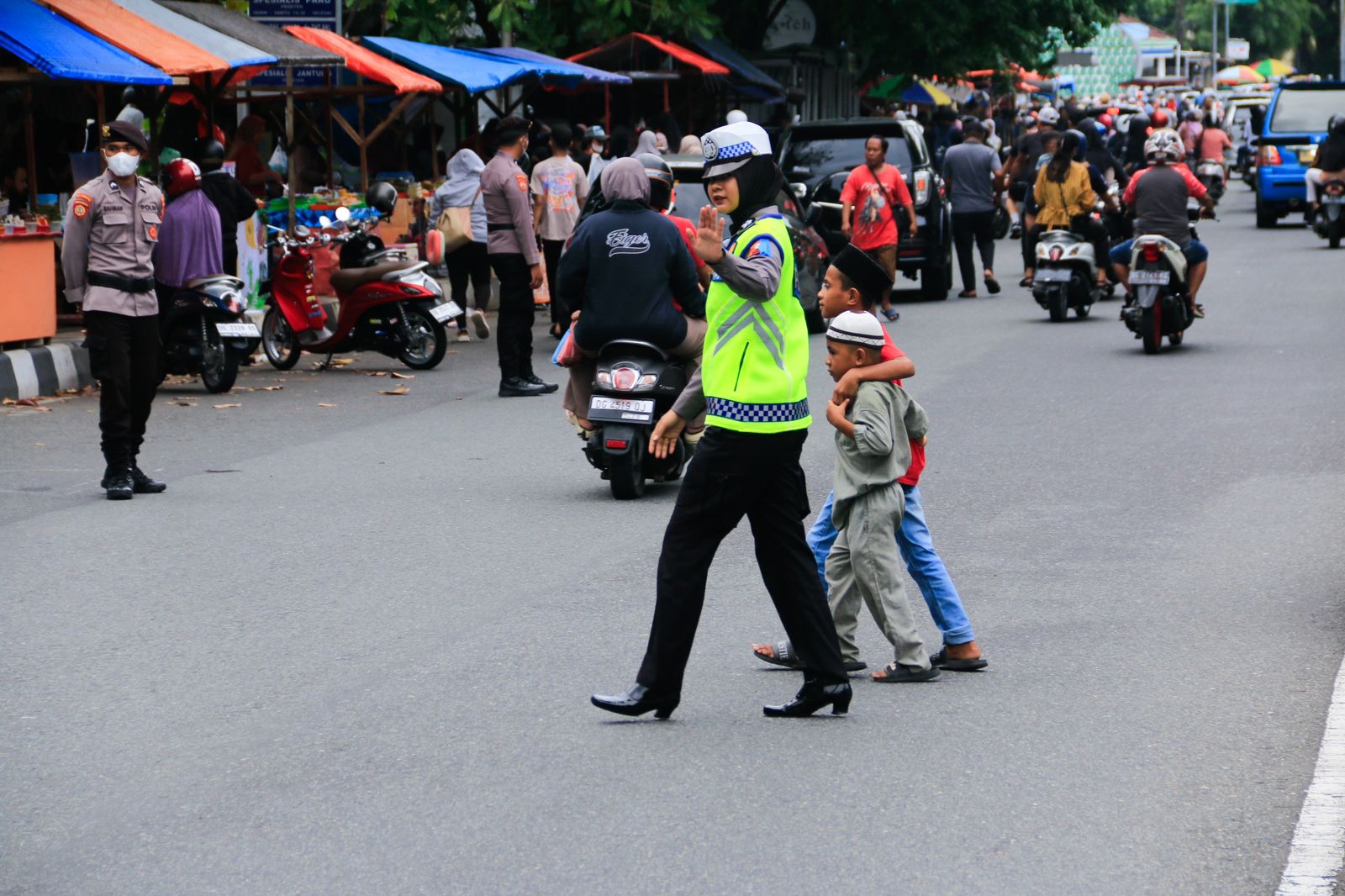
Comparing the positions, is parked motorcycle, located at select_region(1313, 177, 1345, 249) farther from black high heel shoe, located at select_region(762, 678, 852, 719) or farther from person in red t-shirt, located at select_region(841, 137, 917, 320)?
black high heel shoe, located at select_region(762, 678, 852, 719)

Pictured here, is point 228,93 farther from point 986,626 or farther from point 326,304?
point 986,626

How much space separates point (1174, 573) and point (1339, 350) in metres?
8.72

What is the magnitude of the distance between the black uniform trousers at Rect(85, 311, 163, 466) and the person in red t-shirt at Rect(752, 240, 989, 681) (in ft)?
14.9

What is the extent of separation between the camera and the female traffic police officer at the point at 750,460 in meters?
5.69

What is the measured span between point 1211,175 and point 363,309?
23.4 meters

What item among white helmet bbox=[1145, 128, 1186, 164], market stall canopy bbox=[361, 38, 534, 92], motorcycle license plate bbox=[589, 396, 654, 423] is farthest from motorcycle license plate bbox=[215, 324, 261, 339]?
white helmet bbox=[1145, 128, 1186, 164]

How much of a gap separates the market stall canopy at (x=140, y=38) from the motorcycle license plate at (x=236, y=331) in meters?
2.66

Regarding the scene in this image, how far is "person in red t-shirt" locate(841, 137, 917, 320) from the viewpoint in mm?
18031

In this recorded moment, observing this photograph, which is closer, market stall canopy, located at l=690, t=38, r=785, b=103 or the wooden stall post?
the wooden stall post

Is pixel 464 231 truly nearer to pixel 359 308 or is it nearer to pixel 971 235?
pixel 359 308

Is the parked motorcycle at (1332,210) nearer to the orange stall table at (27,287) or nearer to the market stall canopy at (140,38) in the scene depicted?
the market stall canopy at (140,38)

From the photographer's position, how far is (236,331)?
14.0 metres

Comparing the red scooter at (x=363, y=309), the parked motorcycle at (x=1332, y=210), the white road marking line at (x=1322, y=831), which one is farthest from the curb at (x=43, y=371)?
the parked motorcycle at (x=1332, y=210)

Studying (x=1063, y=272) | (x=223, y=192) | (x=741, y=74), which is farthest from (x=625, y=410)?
(x=741, y=74)
